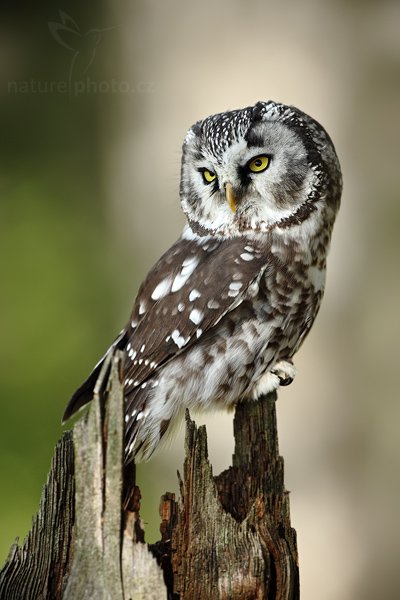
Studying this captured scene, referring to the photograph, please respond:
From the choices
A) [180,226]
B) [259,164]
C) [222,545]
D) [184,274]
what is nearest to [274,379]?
[184,274]

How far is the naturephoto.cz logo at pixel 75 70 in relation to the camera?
5926 mm

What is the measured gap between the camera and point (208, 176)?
127 inches

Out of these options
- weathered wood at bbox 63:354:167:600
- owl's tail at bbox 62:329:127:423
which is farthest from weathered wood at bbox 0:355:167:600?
owl's tail at bbox 62:329:127:423

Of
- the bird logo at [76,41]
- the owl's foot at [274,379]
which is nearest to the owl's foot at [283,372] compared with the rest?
the owl's foot at [274,379]

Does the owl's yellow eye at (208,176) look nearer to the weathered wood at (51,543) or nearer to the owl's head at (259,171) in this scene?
the owl's head at (259,171)

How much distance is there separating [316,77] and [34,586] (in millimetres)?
3609

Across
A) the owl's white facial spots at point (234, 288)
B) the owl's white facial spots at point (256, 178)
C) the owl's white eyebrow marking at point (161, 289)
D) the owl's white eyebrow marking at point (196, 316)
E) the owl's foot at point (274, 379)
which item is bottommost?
the owl's foot at point (274, 379)

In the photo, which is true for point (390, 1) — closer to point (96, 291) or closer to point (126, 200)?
point (126, 200)

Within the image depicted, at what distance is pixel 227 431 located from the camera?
15.3ft

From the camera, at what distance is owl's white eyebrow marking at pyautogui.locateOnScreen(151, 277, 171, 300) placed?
3.15m

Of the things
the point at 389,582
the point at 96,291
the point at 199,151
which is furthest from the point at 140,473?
the point at 199,151

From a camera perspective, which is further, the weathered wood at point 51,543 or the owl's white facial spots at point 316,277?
the owl's white facial spots at point 316,277

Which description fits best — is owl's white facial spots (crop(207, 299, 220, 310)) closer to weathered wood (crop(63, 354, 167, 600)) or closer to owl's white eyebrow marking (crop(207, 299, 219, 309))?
owl's white eyebrow marking (crop(207, 299, 219, 309))

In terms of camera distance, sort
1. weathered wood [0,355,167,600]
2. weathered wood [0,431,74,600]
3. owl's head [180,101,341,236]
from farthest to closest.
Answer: owl's head [180,101,341,236]
weathered wood [0,431,74,600]
weathered wood [0,355,167,600]
